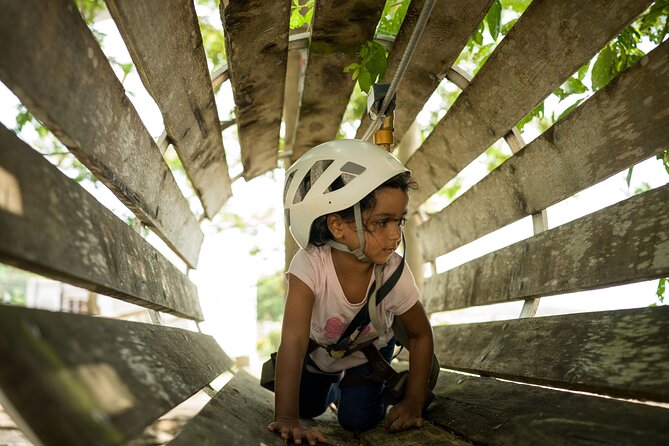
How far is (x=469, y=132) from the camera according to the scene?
9.44 ft

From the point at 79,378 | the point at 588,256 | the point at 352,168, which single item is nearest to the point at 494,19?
the point at 352,168

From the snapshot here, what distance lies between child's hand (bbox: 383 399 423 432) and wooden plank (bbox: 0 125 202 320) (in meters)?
1.04

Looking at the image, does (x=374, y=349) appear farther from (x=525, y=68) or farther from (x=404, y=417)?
(x=525, y=68)

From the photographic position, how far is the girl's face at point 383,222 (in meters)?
2.37

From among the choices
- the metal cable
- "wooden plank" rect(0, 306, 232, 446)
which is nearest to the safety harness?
the metal cable

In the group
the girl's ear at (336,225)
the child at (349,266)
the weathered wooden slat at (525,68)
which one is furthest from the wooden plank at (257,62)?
the weathered wooden slat at (525,68)

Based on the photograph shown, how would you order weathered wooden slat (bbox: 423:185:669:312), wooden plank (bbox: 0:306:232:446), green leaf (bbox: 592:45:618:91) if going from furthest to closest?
green leaf (bbox: 592:45:618:91)
weathered wooden slat (bbox: 423:185:669:312)
wooden plank (bbox: 0:306:232:446)

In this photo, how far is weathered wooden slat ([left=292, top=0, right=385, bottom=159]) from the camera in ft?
8.21

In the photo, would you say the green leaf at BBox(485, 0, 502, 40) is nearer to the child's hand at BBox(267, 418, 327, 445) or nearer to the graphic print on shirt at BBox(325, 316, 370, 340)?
the graphic print on shirt at BBox(325, 316, 370, 340)

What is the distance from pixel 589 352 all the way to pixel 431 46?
4.95 feet

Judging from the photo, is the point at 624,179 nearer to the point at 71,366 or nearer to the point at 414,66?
the point at 414,66

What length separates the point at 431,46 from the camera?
Result: 2639 millimetres

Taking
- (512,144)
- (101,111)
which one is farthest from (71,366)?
(512,144)

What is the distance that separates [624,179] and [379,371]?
125 centimetres
